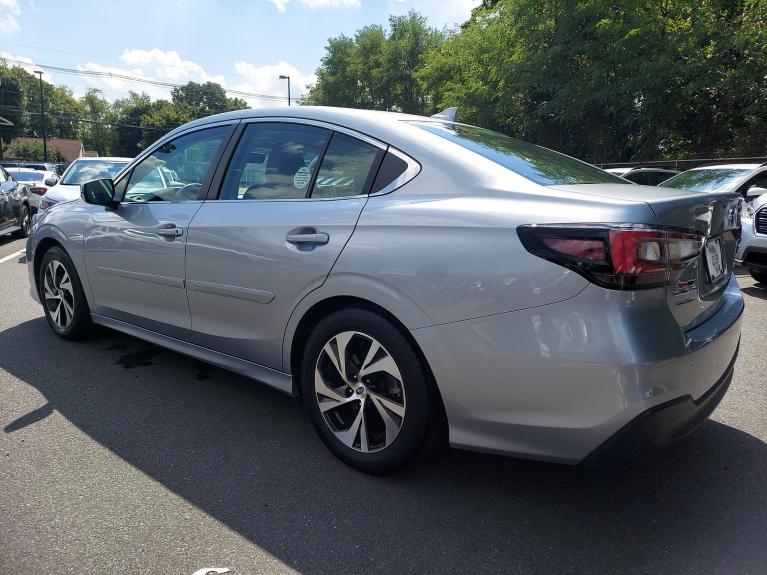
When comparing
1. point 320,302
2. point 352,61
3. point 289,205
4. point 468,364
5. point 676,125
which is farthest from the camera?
point 352,61

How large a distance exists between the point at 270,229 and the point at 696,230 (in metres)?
1.86

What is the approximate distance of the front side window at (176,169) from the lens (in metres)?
3.51

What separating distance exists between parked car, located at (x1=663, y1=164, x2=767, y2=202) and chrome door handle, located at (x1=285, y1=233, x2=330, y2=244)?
6736 mm

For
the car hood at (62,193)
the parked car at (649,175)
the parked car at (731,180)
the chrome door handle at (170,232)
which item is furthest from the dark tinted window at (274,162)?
the parked car at (649,175)

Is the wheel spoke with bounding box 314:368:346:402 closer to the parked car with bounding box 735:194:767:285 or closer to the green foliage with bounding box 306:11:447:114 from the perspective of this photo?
the parked car with bounding box 735:194:767:285

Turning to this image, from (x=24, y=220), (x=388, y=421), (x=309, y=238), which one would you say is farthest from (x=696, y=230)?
(x=24, y=220)

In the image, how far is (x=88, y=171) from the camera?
422 inches

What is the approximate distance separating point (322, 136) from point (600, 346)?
1.73 metres

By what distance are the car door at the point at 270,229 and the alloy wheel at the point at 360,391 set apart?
310mm

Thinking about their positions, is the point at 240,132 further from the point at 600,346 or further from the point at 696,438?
the point at 696,438

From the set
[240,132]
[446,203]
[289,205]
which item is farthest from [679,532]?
[240,132]

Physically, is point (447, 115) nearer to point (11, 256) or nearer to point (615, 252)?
point (615, 252)

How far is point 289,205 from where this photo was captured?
114 inches

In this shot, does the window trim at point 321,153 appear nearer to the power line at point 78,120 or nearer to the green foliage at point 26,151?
the green foliage at point 26,151
